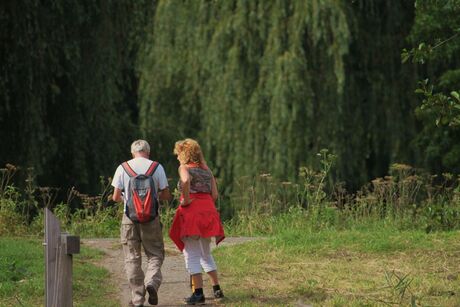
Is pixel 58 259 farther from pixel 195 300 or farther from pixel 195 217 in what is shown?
pixel 195 217

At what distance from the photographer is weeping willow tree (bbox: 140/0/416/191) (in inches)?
906

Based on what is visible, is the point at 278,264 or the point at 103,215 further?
the point at 103,215

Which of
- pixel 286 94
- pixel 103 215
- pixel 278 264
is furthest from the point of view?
pixel 286 94

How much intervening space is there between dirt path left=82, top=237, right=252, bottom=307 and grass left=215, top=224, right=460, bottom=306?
430 mm

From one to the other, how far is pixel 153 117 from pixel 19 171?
6.87m

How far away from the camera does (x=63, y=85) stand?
20.0 m

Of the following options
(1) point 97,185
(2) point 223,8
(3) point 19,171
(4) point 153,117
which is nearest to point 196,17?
(2) point 223,8

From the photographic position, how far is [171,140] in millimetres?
24859

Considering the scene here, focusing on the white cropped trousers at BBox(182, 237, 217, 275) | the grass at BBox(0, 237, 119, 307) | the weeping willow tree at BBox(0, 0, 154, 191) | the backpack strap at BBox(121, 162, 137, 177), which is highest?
the weeping willow tree at BBox(0, 0, 154, 191)

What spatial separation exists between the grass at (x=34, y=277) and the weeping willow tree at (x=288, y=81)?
385 inches

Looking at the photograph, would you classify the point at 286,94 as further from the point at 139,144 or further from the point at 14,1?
the point at 139,144

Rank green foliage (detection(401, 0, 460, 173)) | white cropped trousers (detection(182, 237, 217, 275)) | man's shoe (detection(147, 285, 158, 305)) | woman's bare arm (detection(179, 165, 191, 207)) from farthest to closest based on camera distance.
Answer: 1. green foliage (detection(401, 0, 460, 173))
2. white cropped trousers (detection(182, 237, 217, 275))
3. woman's bare arm (detection(179, 165, 191, 207))
4. man's shoe (detection(147, 285, 158, 305))

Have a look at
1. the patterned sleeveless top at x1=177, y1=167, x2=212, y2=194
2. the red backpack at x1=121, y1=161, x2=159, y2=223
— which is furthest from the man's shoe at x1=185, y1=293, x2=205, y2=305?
the patterned sleeveless top at x1=177, y1=167, x2=212, y2=194

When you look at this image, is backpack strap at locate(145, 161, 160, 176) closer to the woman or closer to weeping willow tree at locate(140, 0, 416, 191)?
the woman
